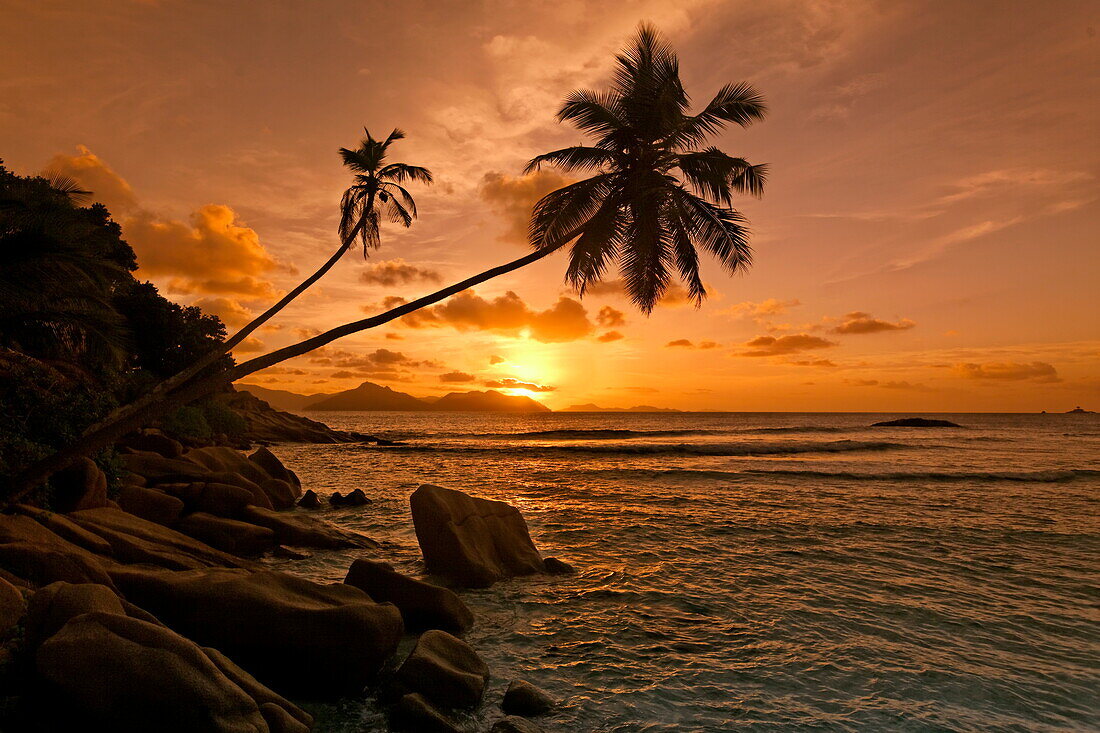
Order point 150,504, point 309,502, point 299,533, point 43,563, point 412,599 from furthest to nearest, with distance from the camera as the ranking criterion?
point 309,502
point 299,533
point 150,504
point 412,599
point 43,563

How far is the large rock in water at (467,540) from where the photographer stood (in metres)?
10.1

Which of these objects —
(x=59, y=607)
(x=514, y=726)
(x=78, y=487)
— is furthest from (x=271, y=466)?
(x=514, y=726)

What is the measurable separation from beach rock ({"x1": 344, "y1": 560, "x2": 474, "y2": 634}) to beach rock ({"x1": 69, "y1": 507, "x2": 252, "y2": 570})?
342 cm

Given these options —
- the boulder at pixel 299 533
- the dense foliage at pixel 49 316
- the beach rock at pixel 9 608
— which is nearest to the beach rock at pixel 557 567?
the boulder at pixel 299 533

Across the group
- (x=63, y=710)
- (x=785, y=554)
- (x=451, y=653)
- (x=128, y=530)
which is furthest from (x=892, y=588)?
(x=128, y=530)

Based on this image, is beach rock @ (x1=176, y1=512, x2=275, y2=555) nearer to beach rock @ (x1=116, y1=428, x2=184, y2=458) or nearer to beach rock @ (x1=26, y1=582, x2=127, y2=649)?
beach rock @ (x1=26, y1=582, x2=127, y2=649)

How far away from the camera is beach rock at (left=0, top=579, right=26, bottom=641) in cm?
492

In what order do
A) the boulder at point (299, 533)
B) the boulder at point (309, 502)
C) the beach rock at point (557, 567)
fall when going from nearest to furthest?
the beach rock at point (557, 567) → the boulder at point (299, 533) → the boulder at point (309, 502)

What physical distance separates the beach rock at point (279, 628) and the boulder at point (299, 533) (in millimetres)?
6304

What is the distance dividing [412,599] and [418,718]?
2.52 metres

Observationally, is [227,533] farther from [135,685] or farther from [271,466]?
[271,466]

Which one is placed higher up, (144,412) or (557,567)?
(144,412)

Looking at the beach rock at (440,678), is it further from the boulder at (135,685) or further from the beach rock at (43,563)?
the beach rock at (43,563)

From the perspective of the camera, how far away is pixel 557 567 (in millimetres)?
11164
